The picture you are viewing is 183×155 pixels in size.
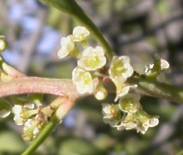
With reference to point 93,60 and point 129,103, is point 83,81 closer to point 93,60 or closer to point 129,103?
point 93,60

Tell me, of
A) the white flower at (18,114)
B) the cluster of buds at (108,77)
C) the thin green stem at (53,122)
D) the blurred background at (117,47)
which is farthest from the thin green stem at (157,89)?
the blurred background at (117,47)

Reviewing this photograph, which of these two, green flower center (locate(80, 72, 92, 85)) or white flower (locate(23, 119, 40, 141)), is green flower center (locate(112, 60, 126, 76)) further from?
white flower (locate(23, 119, 40, 141))

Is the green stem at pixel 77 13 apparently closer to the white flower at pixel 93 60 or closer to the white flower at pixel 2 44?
the white flower at pixel 93 60

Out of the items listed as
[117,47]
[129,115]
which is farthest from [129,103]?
[117,47]

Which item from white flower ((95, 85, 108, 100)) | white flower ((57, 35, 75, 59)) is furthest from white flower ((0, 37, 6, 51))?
white flower ((95, 85, 108, 100))

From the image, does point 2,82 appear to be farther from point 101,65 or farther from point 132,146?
point 132,146

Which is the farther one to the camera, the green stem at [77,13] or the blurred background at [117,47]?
the blurred background at [117,47]

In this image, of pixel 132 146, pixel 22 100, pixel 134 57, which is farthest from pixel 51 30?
pixel 22 100
